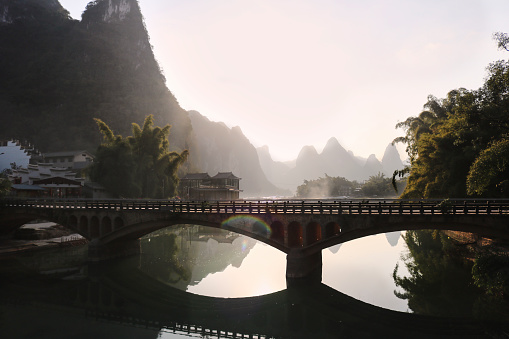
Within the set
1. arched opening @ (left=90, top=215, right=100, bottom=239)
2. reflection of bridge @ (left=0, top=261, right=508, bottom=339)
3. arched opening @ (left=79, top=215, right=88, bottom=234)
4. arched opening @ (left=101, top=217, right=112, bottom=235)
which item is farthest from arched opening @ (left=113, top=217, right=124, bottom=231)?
reflection of bridge @ (left=0, top=261, right=508, bottom=339)

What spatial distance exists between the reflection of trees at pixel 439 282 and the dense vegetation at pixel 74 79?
Answer: 4239 inches

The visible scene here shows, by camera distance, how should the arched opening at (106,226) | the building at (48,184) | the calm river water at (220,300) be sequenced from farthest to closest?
the building at (48,184) → the arched opening at (106,226) → the calm river water at (220,300)

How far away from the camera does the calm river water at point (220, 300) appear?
1928cm

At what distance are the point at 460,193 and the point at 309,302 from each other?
2223 centimetres

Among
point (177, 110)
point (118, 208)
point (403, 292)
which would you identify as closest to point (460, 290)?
point (403, 292)

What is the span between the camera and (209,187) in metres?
86.2

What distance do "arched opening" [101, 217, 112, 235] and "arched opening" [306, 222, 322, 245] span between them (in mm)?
23764

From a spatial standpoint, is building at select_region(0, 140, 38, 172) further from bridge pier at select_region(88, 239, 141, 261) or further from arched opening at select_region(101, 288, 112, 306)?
arched opening at select_region(101, 288, 112, 306)

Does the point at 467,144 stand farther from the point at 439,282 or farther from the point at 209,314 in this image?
the point at 209,314

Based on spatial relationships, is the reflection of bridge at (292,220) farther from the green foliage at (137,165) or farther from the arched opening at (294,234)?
the green foliage at (137,165)

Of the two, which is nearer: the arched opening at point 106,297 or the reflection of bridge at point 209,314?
the reflection of bridge at point 209,314

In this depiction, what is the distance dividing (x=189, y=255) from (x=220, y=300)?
17.3 meters

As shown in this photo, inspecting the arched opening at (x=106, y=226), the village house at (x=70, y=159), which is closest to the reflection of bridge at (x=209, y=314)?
the arched opening at (x=106, y=226)

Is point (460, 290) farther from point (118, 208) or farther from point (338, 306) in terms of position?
point (118, 208)
